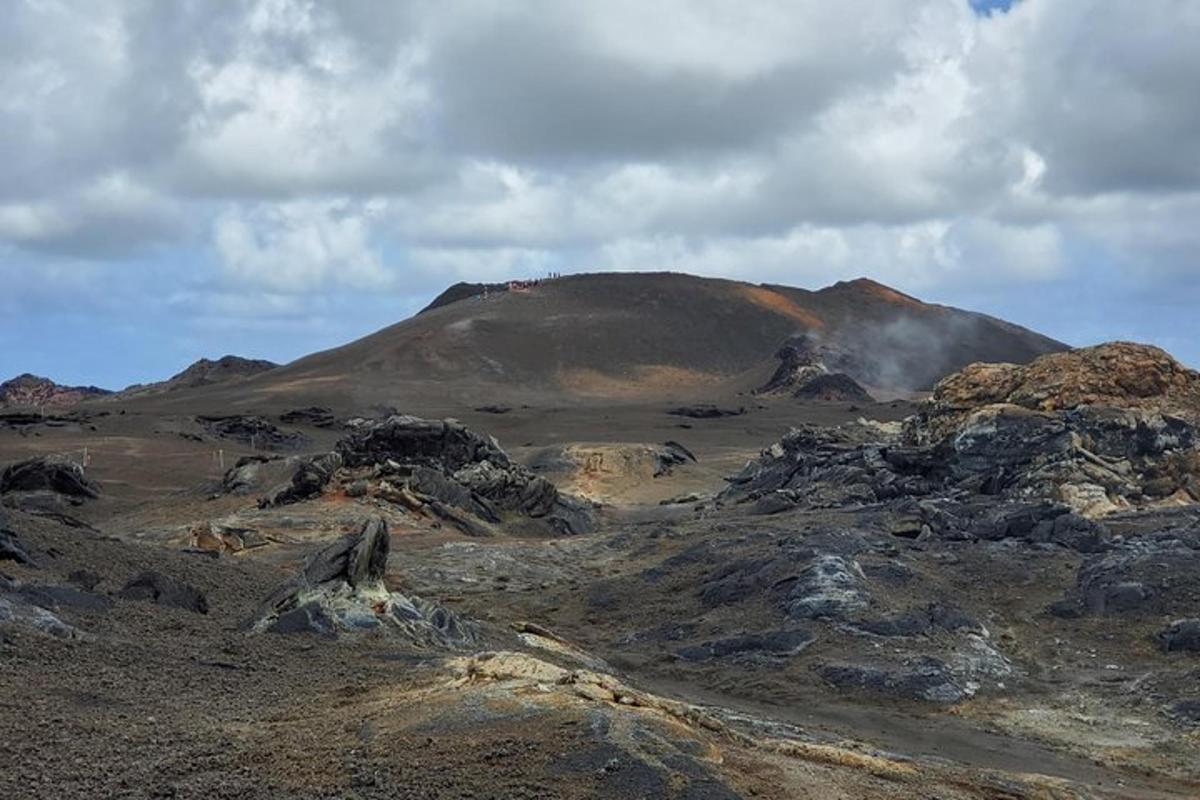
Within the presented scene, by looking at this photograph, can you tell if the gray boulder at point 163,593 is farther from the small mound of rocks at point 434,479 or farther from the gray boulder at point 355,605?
the small mound of rocks at point 434,479

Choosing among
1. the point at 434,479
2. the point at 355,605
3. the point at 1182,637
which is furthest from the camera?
the point at 434,479

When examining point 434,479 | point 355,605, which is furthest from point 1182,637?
point 434,479

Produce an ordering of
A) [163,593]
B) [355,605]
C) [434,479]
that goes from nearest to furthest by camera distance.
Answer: [355,605] < [163,593] < [434,479]

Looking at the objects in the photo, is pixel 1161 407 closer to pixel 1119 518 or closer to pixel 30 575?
pixel 1119 518

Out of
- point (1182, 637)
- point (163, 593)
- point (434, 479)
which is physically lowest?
point (1182, 637)

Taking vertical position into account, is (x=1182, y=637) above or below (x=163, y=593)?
below

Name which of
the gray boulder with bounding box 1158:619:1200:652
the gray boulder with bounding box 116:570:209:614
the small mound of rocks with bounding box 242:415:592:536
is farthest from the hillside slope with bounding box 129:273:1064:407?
the gray boulder with bounding box 1158:619:1200:652

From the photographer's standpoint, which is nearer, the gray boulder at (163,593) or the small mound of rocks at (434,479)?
the gray boulder at (163,593)

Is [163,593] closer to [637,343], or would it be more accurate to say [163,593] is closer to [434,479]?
[434,479]

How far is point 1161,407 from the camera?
95.5ft

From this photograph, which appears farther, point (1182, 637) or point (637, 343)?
point (637, 343)

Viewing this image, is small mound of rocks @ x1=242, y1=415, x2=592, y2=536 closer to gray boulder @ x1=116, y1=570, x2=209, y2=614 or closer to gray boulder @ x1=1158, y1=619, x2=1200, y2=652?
gray boulder @ x1=116, y1=570, x2=209, y2=614

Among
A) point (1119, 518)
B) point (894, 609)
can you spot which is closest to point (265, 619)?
point (894, 609)

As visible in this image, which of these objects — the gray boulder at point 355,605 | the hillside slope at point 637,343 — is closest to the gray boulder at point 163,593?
the gray boulder at point 355,605
